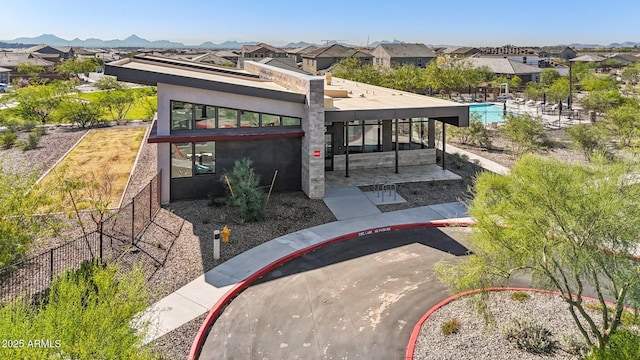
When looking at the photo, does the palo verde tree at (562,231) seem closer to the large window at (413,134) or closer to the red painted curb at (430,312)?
the red painted curb at (430,312)

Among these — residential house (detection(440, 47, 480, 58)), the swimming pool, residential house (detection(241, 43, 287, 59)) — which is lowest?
the swimming pool

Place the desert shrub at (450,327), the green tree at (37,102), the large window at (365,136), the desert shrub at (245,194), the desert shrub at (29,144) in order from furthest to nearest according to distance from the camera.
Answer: the green tree at (37,102)
the desert shrub at (29,144)
the large window at (365,136)
the desert shrub at (245,194)
the desert shrub at (450,327)

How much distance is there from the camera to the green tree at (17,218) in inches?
415

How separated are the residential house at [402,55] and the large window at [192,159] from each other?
91518mm

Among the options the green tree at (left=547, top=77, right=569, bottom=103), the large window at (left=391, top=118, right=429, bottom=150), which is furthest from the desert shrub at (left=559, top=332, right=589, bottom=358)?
the green tree at (left=547, top=77, right=569, bottom=103)

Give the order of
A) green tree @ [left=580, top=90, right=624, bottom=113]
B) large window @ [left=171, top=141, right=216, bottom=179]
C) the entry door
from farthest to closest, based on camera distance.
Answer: green tree @ [left=580, top=90, right=624, bottom=113] → the entry door → large window @ [left=171, top=141, right=216, bottom=179]

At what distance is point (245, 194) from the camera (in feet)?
61.7

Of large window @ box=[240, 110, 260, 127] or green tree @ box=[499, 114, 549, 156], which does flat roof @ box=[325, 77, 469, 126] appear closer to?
large window @ box=[240, 110, 260, 127]

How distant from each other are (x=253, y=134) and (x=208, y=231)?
5.49 m

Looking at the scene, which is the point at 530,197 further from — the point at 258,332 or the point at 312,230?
the point at 312,230

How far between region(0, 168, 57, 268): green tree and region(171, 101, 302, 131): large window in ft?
26.7

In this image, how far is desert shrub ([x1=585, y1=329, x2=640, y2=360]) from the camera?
26.0 feet

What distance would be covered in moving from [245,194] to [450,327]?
409 inches

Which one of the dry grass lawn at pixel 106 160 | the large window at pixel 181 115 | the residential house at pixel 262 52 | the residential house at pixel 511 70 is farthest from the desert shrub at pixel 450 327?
the residential house at pixel 262 52
